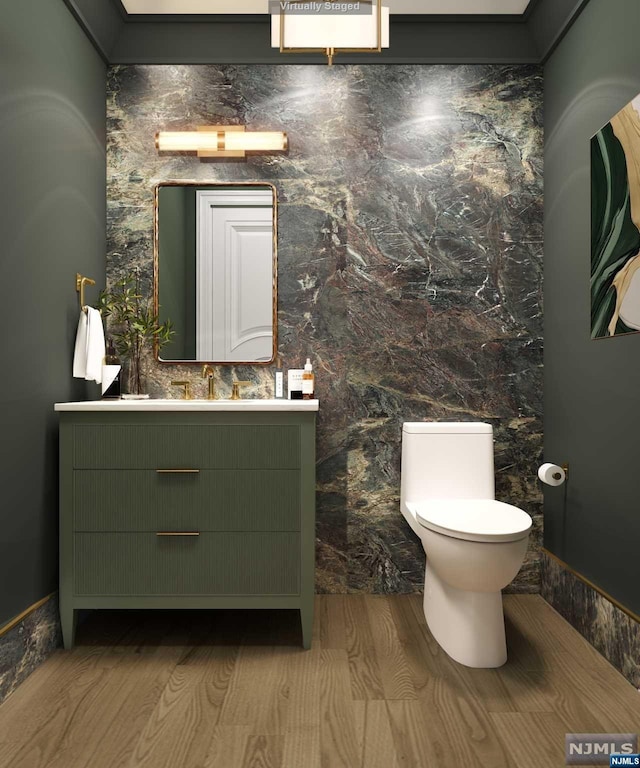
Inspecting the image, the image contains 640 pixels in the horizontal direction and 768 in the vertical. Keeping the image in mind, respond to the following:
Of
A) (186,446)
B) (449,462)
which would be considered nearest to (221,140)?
(186,446)

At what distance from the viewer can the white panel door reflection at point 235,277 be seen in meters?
2.61

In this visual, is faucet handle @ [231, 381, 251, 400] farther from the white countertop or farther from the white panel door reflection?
the white countertop

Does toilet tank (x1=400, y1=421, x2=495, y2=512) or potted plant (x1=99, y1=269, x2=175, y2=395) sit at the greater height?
potted plant (x1=99, y1=269, x2=175, y2=395)

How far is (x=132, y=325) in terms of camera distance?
8.38ft

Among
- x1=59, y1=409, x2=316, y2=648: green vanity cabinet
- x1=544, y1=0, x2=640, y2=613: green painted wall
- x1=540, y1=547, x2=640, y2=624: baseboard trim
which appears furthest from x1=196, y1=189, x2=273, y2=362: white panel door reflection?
x1=540, y1=547, x2=640, y2=624: baseboard trim

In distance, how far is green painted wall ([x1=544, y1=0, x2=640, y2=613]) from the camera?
1908 millimetres

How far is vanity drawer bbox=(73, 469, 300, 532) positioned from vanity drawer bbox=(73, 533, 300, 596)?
41mm

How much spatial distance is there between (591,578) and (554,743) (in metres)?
0.76

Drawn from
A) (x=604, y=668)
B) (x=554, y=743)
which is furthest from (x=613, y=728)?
(x=604, y=668)

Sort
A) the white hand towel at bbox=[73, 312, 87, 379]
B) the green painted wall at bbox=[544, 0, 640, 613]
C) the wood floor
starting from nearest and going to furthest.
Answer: the wood floor
the green painted wall at bbox=[544, 0, 640, 613]
the white hand towel at bbox=[73, 312, 87, 379]

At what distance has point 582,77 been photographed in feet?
7.33

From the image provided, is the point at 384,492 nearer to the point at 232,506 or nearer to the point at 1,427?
the point at 232,506

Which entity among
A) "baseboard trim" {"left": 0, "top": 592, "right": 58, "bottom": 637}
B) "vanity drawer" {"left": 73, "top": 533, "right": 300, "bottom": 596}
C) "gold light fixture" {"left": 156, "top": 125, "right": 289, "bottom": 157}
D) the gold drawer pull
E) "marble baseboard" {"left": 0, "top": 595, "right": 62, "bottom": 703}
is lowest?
"marble baseboard" {"left": 0, "top": 595, "right": 62, "bottom": 703}

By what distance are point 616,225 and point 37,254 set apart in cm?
201
